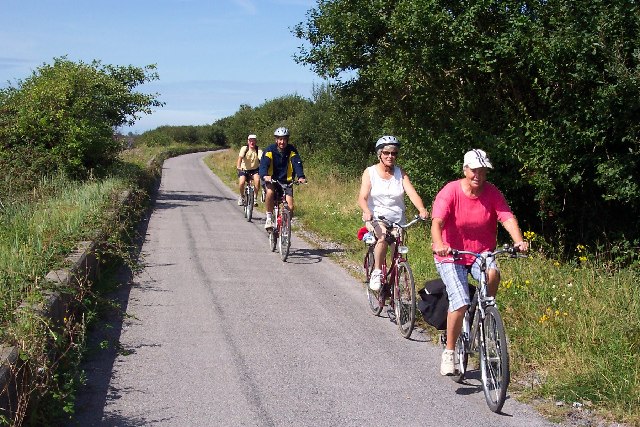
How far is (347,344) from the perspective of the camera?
7176 millimetres

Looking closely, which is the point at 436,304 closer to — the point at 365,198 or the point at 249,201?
the point at 365,198

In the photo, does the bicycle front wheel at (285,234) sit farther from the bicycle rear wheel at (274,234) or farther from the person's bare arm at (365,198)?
the person's bare arm at (365,198)

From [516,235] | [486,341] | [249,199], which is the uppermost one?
[516,235]

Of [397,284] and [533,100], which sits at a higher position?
[533,100]

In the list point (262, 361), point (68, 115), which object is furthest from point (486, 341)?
point (68, 115)

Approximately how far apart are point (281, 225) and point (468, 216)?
22.2 feet

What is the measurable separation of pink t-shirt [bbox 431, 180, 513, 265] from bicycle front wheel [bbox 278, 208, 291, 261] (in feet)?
19.9

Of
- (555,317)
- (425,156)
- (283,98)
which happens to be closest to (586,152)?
(425,156)

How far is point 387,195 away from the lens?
26.7 feet

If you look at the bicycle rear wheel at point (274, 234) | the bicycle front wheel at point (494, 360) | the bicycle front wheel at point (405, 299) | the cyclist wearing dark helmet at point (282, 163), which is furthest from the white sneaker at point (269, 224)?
the bicycle front wheel at point (494, 360)

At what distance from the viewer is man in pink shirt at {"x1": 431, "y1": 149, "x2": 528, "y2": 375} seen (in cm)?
584

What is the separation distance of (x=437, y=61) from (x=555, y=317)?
20.0 feet

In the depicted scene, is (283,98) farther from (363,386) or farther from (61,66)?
(363,386)

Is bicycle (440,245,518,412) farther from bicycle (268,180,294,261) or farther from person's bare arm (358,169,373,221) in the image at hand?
bicycle (268,180,294,261)
